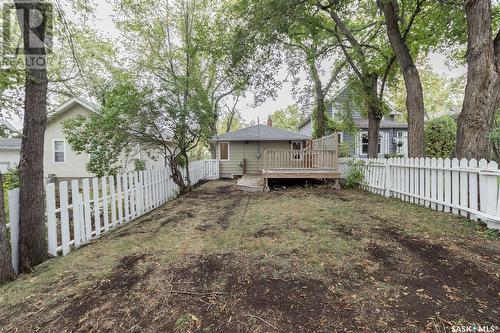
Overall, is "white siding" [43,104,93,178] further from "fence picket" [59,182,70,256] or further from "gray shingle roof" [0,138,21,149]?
"fence picket" [59,182,70,256]

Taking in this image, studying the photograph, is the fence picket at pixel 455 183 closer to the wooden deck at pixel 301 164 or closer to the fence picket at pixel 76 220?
the wooden deck at pixel 301 164

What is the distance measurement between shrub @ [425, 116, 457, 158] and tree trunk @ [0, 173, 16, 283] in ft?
55.6

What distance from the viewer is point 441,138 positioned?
13.7 metres

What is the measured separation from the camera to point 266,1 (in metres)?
7.47

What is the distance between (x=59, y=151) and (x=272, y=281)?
51.2 ft

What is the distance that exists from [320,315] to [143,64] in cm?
1757

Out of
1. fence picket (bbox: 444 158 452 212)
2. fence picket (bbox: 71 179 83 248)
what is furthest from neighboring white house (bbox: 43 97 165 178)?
fence picket (bbox: 444 158 452 212)

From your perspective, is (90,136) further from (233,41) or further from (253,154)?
(253,154)

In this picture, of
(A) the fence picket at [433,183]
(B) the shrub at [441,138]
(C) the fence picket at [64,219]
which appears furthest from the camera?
(B) the shrub at [441,138]

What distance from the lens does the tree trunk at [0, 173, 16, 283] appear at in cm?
272

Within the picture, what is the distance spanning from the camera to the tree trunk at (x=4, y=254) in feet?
8.92

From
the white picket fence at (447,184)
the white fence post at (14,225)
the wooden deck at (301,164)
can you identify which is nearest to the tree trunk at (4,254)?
the white fence post at (14,225)

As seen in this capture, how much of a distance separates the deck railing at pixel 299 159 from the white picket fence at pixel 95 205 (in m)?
4.02

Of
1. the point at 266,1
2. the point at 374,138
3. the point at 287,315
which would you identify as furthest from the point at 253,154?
the point at 287,315
